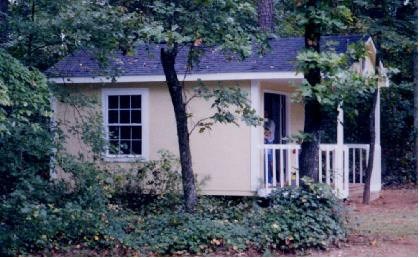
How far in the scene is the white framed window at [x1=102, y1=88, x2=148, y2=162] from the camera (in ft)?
49.3

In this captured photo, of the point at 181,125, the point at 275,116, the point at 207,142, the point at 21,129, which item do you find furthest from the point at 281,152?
the point at 21,129

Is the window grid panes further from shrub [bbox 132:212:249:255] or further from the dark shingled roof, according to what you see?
shrub [bbox 132:212:249:255]

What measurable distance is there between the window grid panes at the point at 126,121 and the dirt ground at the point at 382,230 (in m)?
4.98

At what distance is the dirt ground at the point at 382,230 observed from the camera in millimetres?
9555

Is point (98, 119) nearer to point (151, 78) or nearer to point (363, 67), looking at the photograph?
point (151, 78)

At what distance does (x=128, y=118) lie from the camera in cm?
1516

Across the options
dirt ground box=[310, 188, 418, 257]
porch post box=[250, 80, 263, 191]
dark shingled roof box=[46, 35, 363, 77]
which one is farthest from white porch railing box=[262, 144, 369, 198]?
dark shingled roof box=[46, 35, 363, 77]

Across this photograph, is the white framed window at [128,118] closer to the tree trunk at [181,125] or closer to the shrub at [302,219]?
the tree trunk at [181,125]

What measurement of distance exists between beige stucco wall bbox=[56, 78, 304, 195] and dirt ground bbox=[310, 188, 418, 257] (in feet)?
8.46

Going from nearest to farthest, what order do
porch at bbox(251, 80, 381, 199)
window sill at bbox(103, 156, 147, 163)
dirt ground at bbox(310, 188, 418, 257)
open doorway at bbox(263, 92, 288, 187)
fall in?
dirt ground at bbox(310, 188, 418, 257), porch at bbox(251, 80, 381, 199), open doorway at bbox(263, 92, 288, 187), window sill at bbox(103, 156, 147, 163)

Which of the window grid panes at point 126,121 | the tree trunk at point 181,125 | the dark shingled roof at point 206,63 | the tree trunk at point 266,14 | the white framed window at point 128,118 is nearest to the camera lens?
the tree trunk at point 181,125

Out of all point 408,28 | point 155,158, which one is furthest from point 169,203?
point 408,28

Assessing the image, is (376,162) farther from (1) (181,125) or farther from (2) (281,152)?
(1) (181,125)

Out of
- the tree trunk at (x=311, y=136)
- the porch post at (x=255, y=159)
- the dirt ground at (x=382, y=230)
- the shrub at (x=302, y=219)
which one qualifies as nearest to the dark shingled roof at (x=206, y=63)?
the porch post at (x=255, y=159)
